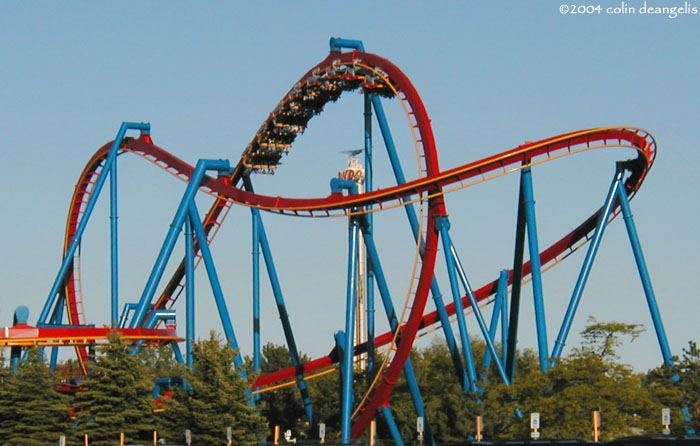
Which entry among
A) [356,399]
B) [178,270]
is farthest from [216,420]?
[178,270]

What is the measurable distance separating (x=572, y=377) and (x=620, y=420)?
1.93 metres

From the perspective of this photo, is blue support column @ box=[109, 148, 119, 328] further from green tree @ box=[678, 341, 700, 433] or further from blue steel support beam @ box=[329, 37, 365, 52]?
green tree @ box=[678, 341, 700, 433]

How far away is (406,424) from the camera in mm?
45219

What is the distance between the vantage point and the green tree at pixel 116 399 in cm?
3847

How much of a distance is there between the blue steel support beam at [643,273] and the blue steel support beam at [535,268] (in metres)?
2.80

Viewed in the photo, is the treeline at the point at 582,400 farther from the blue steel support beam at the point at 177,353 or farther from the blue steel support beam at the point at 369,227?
the blue steel support beam at the point at 177,353

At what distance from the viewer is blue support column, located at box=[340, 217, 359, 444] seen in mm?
38469

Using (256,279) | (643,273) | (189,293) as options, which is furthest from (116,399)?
(643,273)

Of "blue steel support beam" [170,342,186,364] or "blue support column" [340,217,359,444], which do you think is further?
"blue steel support beam" [170,342,186,364]

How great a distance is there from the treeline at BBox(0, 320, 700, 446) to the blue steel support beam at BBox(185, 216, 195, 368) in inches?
86.9

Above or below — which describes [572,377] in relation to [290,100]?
below

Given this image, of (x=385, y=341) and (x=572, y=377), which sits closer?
(x=572, y=377)

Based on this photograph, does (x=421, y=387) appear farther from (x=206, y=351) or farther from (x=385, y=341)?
(x=206, y=351)

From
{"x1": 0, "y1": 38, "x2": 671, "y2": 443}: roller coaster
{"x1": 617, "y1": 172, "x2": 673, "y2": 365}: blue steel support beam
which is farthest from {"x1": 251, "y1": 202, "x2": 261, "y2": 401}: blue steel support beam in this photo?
{"x1": 617, "y1": 172, "x2": 673, "y2": 365}: blue steel support beam
